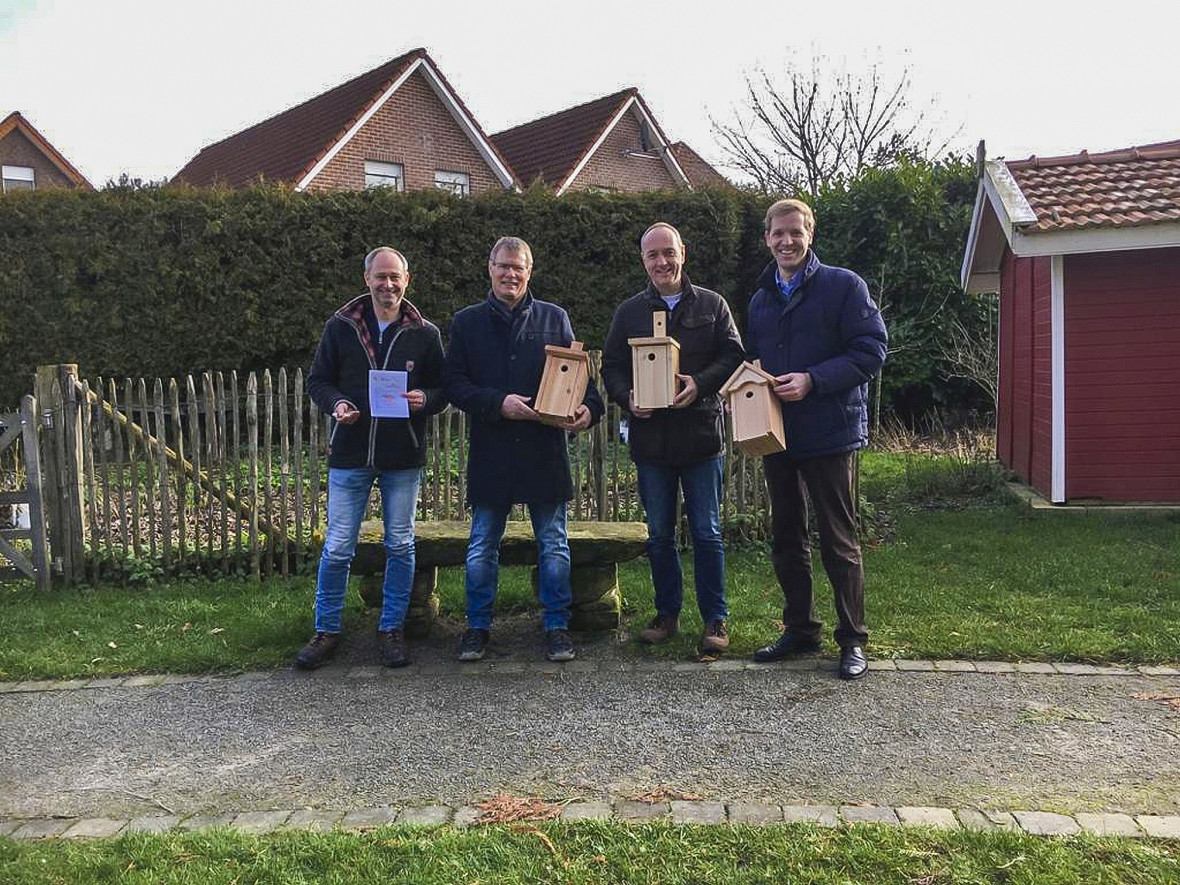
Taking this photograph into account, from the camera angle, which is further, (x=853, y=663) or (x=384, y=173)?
(x=384, y=173)

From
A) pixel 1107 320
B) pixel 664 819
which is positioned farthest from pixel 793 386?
pixel 1107 320

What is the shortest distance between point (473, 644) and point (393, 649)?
394 millimetres

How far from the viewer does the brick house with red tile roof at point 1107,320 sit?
7.86 metres

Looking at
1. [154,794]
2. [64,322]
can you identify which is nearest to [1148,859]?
[154,794]

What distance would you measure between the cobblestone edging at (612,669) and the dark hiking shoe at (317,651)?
56mm

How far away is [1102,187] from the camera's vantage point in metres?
8.45

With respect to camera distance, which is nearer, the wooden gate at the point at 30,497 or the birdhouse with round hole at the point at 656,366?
the birdhouse with round hole at the point at 656,366

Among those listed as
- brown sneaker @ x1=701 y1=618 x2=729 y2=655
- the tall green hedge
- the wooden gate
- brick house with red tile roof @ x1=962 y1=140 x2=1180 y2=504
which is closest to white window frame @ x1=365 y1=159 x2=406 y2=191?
the tall green hedge

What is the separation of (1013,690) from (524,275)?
2.93 metres

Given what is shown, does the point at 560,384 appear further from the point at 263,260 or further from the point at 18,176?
the point at 18,176

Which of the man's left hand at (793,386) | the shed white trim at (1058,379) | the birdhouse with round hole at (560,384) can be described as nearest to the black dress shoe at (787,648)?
the man's left hand at (793,386)

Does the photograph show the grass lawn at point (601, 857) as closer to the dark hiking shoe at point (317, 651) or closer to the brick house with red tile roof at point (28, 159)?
the dark hiking shoe at point (317, 651)

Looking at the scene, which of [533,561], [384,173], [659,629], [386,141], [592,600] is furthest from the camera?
[384,173]

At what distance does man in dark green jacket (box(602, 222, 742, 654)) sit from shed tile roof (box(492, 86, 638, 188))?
17.6 metres
